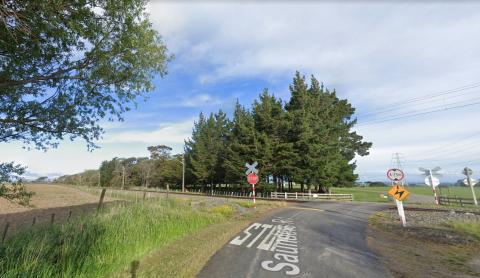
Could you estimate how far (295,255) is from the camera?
777 cm

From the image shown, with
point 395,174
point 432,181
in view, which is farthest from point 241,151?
point 395,174

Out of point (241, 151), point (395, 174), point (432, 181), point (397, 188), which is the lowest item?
point (397, 188)

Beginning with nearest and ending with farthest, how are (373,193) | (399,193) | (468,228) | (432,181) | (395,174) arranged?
1. (468,228)
2. (399,193)
3. (395,174)
4. (432,181)
5. (373,193)

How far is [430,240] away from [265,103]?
35084 mm

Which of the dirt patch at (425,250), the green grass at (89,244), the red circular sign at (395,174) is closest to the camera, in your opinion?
the green grass at (89,244)

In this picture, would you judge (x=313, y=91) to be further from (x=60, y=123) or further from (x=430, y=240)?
(x=60, y=123)

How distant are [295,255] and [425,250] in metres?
4.35

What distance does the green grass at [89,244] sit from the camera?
5.50 meters

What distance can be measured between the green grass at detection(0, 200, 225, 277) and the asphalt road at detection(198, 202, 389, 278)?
2.38 metres

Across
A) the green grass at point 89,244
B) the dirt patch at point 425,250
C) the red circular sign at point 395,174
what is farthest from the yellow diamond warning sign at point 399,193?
the green grass at point 89,244

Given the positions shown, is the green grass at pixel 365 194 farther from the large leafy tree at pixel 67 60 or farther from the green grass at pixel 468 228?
the large leafy tree at pixel 67 60

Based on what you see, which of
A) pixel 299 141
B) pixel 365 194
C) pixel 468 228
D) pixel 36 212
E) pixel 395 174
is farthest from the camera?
pixel 365 194

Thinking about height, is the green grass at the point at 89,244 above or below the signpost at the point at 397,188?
below

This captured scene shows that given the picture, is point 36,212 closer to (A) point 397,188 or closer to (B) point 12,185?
(B) point 12,185
